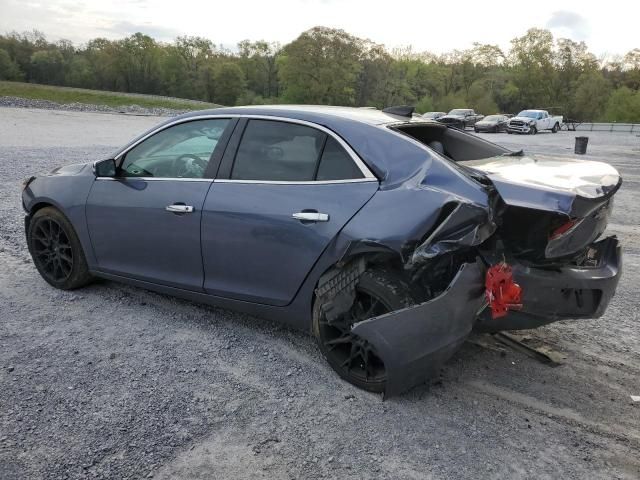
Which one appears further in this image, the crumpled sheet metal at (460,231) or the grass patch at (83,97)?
the grass patch at (83,97)

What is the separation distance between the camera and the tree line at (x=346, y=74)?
69.2 metres

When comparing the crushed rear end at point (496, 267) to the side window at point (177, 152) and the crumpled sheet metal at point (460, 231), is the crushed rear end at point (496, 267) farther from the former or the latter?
the side window at point (177, 152)

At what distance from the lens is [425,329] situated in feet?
9.23

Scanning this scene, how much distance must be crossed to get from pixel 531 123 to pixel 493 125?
268 centimetres

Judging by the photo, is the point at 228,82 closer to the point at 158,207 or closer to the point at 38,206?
the point at 38,206

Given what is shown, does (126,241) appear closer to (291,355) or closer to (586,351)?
(291,355)

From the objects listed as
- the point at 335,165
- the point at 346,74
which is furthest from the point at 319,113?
the point at 346,74

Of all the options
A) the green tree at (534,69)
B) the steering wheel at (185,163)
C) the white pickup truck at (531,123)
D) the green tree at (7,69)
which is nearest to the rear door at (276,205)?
the steering wheel at (185,163)

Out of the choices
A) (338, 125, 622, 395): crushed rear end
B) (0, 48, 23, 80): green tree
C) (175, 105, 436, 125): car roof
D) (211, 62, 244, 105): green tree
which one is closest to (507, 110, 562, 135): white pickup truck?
(175, 105, 436, 125): car roof

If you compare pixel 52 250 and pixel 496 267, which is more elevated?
pixel 496 267

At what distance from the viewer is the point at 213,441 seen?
2.71m

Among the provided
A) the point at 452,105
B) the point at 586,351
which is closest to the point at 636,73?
the point at 452,105

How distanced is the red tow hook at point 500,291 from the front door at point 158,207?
6.43ft

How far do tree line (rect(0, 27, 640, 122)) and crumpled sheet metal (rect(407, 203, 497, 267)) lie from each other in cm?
6479
